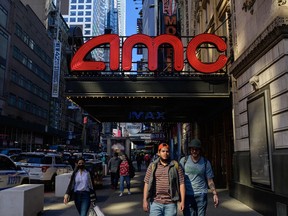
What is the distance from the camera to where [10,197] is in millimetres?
7785

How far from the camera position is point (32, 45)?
62250 millimetres

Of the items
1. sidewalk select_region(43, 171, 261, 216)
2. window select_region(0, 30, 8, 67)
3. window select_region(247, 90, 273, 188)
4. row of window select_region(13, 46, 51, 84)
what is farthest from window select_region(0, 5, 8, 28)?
window select_region(247, 90, 273, 188)

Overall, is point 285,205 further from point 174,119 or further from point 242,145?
point 174,119

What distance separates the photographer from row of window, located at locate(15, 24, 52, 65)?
54750 mm

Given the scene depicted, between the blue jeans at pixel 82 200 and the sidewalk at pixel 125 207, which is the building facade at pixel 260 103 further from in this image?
the blue jeans at pixel 82 200

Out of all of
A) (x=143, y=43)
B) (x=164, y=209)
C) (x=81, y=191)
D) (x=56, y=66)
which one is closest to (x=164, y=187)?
(x=164, y=209)

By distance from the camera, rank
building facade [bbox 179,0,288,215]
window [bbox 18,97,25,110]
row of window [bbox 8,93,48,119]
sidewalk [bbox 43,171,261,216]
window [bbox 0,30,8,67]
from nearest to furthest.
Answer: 1. building facade [bbox 179,0,288,215]
2. sidewalk [bbox 43,171,261,216]
3. window [bbox 0,30,8,67]
4. row of window [bbox 8,93,48,119]
5. window [bbox 18,97,25,110]

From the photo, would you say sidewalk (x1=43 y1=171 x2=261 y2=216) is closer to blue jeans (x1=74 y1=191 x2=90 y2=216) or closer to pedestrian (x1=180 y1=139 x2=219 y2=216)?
blue jeans (x1=74 y1=191 x2=90 y2=216)

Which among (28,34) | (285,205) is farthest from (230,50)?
Answer: (28,34)

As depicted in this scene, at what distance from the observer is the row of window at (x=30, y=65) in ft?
176

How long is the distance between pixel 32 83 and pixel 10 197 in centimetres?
5792

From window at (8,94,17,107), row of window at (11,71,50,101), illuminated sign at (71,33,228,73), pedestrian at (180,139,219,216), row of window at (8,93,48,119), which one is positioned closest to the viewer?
pedestrian at (180,139,219,216)

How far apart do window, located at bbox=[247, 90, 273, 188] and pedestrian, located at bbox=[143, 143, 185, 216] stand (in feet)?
13.8

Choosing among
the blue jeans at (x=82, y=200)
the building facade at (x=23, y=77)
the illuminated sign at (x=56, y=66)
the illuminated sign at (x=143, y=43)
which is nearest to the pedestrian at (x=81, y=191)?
the blue jeans at (x=82, y=200)
